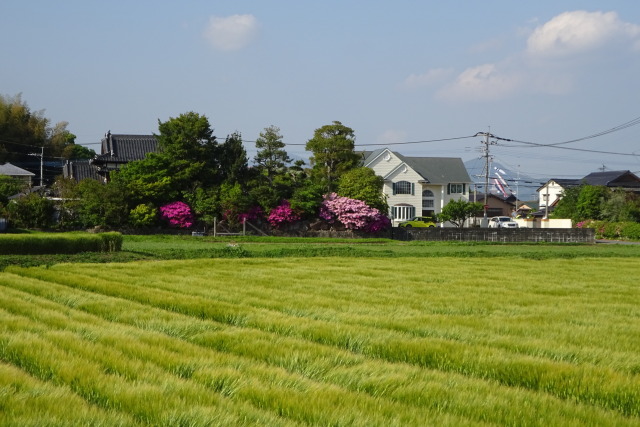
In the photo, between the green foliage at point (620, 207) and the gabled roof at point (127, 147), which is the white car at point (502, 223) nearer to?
the green foliage at point (620, 207)

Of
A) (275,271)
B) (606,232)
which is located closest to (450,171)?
(606,232)

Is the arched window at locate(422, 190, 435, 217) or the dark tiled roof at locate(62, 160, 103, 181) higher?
the dark tiled roof at locate(62, 160, 103, 181)

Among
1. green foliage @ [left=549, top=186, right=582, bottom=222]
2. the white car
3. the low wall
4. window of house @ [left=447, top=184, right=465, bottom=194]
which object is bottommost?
the low wall

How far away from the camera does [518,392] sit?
6512mm

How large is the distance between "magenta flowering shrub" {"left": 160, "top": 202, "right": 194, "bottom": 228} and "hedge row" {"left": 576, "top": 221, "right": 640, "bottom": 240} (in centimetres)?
3794

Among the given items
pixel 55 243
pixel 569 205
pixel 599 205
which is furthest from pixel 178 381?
pixel 569 205

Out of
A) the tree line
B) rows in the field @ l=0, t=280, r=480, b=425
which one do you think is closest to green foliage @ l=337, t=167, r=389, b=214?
the tree line

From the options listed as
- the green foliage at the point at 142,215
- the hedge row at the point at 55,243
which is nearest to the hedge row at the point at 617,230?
the green foliage at the point at 142,215

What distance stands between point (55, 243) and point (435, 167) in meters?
69.7

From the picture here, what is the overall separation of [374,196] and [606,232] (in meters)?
23.4

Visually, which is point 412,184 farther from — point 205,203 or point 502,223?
point 205,203

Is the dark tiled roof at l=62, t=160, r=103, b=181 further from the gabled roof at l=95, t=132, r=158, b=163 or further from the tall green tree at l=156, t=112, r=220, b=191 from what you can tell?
the tall green tree at l=156, t=112, r=220, b=191

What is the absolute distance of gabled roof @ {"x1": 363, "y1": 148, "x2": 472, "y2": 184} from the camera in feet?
291

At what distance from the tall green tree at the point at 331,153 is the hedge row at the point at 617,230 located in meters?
24.0
